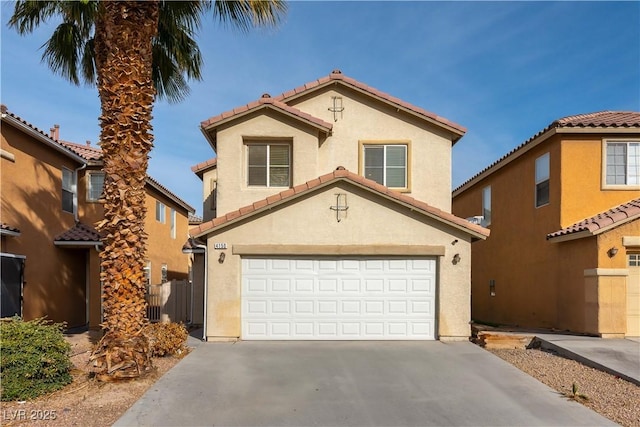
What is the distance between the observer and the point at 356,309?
12.2 m

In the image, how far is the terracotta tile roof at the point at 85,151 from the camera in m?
17.2

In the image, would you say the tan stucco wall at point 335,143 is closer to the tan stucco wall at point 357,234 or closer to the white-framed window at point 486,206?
the tan stucco wall at point 357,234

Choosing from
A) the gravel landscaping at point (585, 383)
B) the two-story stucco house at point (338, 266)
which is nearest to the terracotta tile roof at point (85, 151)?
the two-story stucco house at point (338, 266)

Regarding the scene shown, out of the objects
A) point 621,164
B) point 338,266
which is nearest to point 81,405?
point 338,266

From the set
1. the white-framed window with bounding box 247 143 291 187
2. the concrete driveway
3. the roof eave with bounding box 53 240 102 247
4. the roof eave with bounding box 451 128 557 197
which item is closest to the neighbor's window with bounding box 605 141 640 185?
the roof eave with bounding box 451 128 557 197

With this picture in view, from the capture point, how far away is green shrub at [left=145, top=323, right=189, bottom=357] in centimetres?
1006

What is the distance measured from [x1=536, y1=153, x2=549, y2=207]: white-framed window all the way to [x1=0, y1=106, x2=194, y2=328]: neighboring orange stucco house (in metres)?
14.2

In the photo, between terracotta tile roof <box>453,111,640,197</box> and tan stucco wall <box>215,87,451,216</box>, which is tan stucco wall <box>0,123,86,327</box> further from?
terracotta tile roof <box>453,111,640,197</box>

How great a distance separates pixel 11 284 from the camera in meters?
12.7

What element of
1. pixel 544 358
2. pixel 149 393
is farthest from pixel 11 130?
pixel 544 358

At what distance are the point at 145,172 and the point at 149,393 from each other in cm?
420

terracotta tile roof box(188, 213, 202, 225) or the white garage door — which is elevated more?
terracotta tile roof box(188, 213, 202, 225)

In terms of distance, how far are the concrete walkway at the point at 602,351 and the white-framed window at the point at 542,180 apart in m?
4.74

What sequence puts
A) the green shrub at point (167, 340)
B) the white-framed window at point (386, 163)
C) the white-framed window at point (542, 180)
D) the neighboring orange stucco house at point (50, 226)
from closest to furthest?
1. the green shrub at point (167, 340)
2. the neighboring orange stucco house at point (50, 226)
3. the white-framed window at point (386, 163)
4. the white-framed window at point (542, 180)
